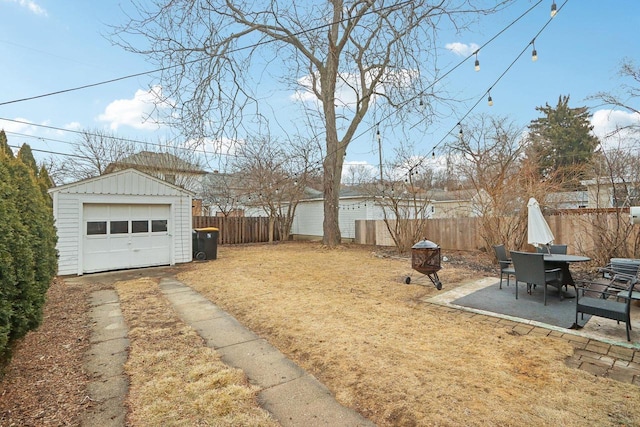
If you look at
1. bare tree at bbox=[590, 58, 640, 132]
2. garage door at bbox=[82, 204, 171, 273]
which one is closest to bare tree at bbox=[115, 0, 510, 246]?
garage door at bbox=[82, 204, 171, 273]

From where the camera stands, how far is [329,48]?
25.0 feet

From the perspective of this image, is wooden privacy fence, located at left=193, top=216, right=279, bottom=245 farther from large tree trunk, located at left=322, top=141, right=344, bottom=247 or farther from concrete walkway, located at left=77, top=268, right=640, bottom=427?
concrete walkway, located at left=77, top=268, right=640, bottom=427

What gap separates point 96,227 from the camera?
8.19 m

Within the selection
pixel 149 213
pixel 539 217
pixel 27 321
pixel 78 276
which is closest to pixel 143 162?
pixel 149 213

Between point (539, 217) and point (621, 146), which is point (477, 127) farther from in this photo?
point (539, 217)

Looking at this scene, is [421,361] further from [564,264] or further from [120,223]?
[120,223]

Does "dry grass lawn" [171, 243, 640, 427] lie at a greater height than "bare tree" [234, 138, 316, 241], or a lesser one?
lesser

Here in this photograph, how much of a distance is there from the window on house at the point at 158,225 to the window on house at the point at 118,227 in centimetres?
66

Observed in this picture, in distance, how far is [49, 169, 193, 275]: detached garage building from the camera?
7730 millimetres

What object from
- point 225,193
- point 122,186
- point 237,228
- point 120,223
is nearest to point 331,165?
point 237,228

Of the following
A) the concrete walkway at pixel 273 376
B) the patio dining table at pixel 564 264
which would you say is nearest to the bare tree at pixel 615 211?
the patio dining table at pixel 564 264

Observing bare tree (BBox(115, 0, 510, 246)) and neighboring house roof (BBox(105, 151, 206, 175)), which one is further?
neighboring house roof (BBox(105, 151, 206, 175))

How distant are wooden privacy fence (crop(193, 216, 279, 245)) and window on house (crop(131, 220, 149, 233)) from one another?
6176mm

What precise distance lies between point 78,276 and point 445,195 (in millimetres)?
20739
